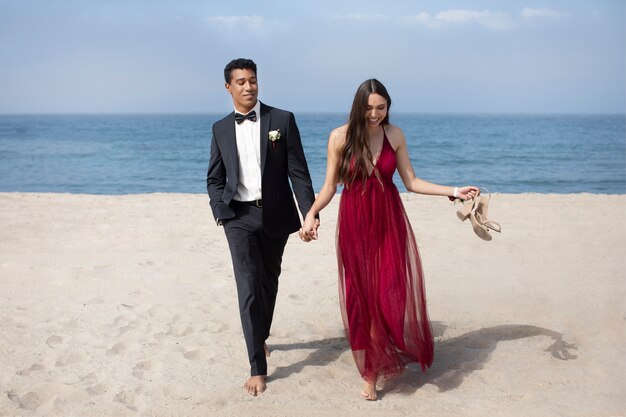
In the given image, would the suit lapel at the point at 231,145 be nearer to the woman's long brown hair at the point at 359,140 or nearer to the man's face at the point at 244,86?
the man's face at the point at 244,86

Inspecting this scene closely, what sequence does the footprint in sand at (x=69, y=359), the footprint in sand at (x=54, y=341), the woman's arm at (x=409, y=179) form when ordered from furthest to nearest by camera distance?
the footprint in sand at (x=54, y=341)
the footprint in sand at (x=69, y=359)
the woman's arm at (x=409, y=179)

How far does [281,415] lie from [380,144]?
1809 mm

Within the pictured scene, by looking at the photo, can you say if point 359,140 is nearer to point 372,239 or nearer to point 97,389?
point 372,239

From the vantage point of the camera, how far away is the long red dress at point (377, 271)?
4.41 meters

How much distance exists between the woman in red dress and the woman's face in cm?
1

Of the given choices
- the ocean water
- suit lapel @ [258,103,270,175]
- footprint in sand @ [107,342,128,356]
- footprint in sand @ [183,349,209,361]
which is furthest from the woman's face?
the ocean water

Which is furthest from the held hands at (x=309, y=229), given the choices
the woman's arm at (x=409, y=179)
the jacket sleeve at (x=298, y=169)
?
the woman's arm at (x=409, y=179)

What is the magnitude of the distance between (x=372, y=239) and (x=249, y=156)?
3.29 feet

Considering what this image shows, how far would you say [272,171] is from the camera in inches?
179

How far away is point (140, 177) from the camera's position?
89.1 feet

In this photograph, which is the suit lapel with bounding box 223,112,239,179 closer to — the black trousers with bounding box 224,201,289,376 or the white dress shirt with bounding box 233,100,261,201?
the white dress shirt with bounding box 233,100,261,201

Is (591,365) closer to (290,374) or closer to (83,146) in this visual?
(290,374)

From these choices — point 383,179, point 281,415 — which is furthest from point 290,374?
point 383,179

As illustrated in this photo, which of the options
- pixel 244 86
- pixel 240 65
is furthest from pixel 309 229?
pixel 240 65
